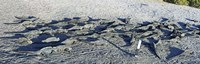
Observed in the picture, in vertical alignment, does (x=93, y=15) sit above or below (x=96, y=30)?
above

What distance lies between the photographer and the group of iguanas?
1313 cm

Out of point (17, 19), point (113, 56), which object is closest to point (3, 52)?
point (113, 56)

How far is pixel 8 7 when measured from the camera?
61.3 feet

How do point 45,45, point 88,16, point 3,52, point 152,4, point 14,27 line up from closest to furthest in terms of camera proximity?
point 3,52 < point 45,45 < point 14,27 < point 88,16 < point 152,4

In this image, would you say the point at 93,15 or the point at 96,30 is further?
the point at 93,15

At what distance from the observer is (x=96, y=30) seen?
1501 centimetres

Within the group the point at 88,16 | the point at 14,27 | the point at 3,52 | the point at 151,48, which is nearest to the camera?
the point at 3,52

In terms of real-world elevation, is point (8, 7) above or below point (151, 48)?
above

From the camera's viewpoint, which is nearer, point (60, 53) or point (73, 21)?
point (60, 53)

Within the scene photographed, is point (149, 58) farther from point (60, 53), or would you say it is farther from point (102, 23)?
point (102, 23)

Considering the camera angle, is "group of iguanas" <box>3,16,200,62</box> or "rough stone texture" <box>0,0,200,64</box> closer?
"rough stone texture" <box>0,0,200,64</box>

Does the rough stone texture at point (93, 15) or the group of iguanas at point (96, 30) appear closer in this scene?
the rough stone texture at point (93, 15)

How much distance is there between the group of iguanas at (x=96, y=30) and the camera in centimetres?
1313

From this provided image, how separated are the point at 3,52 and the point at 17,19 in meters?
5.49
